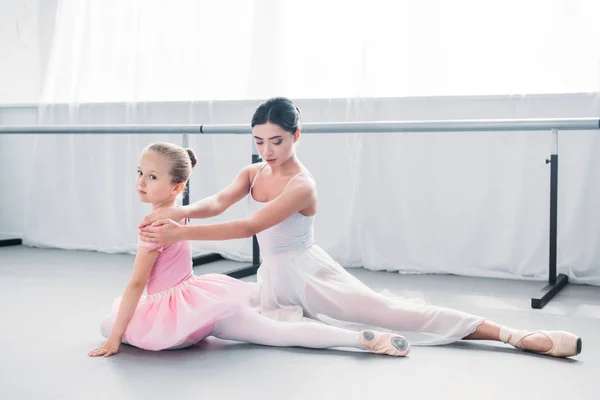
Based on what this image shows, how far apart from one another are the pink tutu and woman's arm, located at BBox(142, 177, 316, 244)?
0.15 metres

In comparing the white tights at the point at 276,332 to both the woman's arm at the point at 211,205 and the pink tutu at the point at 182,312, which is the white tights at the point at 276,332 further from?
the woman's arm at the point at 211,205

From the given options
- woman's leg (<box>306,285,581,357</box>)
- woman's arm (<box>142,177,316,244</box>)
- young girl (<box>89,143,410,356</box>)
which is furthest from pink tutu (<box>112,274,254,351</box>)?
woman's leg (<box>306,285,581,357</box>)

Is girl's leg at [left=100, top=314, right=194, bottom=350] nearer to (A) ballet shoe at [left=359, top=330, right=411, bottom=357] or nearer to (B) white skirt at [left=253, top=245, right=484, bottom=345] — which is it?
(B) white skirt at [left=253, top=245, right=484, bottom=345]

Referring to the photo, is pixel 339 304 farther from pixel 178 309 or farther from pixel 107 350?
pixel 107 350

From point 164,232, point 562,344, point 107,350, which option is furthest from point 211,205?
point 562,344

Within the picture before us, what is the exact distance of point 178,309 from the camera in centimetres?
175

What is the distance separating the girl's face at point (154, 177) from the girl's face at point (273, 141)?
261 mm

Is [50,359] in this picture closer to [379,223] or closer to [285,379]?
[285,379]

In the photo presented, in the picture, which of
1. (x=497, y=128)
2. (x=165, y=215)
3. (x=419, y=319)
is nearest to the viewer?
(x=165, y=215)

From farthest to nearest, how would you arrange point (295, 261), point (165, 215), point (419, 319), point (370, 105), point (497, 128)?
point (370, 105) < point (497, 128) < point (295, 261) < point (419, 319) < point (165, 215)

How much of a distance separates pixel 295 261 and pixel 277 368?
1.34 feet

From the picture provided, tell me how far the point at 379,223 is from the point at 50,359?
5.65 feet

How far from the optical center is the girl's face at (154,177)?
1771 millimetres

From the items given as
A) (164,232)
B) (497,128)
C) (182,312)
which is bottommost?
(182,312)
